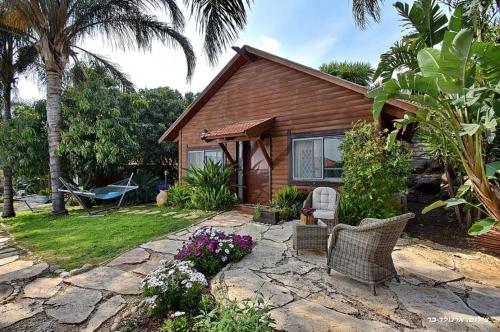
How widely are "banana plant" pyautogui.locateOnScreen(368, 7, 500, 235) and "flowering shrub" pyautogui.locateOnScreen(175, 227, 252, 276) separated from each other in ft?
8.65

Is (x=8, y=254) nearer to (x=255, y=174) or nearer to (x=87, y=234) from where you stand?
(x=87, y=234)

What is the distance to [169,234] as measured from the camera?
5672 millimetres

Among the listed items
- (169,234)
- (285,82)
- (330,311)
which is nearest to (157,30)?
(285,82)

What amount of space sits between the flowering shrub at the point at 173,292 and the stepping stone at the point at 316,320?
34.2 inches

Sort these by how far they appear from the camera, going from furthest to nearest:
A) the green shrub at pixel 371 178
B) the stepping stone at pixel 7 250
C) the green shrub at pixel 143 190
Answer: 1. the green shrub at pixel 143 190
2. the green shrub at pixel 371 178
3. the stepping stone at pixel 7 250

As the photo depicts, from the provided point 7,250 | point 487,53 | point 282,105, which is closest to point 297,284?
point 487,53

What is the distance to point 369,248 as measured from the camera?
9.75 ft

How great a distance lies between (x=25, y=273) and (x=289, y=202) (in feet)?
17.5

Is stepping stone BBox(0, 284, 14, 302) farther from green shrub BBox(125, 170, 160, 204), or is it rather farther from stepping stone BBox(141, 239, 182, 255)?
green shrub BBox(125, 170, 160, 204)

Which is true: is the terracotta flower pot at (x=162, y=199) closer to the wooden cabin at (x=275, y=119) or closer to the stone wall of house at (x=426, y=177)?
the wooden cabin at (x=275, y=119)

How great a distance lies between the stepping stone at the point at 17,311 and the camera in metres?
2.84

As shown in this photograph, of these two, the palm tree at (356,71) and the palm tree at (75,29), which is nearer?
the palm tree at (75,29)

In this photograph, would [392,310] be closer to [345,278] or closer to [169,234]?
[345,278]

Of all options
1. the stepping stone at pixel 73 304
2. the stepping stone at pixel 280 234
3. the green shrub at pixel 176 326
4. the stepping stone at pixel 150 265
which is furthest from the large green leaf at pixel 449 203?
the stepping stone at pixel 73 304
